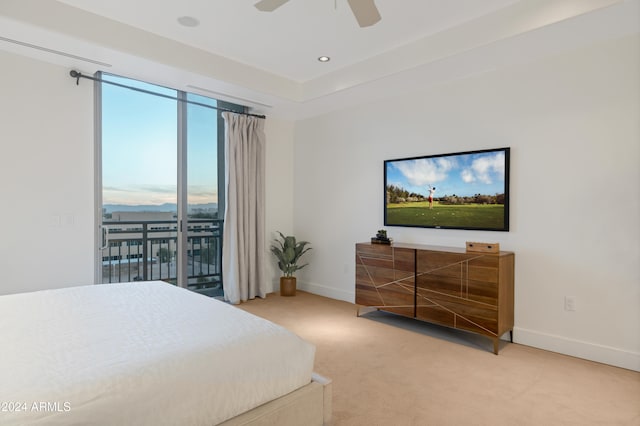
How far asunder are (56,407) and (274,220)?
4216 mm

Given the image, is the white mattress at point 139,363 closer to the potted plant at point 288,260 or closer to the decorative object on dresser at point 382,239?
the decorative object on dresser at point 382,239

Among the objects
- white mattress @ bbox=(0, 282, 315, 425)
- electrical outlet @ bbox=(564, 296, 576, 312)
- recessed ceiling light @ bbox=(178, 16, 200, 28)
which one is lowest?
electrical outlet @ bbox=(564, 296, 576, 312)

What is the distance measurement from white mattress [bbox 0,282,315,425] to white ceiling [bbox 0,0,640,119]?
2222mm

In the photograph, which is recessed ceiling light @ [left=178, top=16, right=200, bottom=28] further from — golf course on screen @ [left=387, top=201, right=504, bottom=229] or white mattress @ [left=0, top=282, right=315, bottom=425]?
golf course on screen @ [left=387, top=201, right=504, bottom=229]

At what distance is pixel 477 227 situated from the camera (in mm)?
3566

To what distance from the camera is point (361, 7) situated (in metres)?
2.07

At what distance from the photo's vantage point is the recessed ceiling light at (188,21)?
309cm

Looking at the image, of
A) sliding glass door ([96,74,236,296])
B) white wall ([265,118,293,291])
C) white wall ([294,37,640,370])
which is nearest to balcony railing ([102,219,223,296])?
sliding glass door ([96,74,236,296])

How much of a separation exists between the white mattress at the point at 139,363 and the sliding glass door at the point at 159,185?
2.04 m

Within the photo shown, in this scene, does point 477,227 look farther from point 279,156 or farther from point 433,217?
point 279,156

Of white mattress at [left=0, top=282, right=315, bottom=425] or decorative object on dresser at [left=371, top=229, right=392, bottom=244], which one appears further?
decorative object on dresser at [left=371, top=229, right=392, bottom=244]

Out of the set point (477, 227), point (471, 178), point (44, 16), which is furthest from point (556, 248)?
point (44, 16)

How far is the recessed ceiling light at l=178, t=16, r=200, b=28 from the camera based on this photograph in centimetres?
309

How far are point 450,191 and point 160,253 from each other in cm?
339
